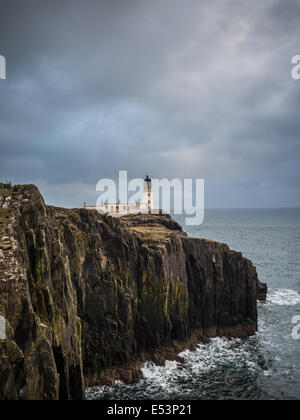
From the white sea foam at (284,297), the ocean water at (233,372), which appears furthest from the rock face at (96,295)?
the white sea foam at (284,297)

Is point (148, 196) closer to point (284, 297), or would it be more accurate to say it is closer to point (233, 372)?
point (284, 297)

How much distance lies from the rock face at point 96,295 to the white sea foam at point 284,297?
3.58 metres

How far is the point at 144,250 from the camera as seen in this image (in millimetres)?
53344

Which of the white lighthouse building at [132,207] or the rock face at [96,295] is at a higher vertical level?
the white lighthouse building at [132,207]

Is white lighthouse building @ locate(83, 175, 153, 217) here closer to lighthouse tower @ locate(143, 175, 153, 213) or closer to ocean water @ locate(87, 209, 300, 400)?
lighthouse tower @ locate(143, 175, 153, 213)

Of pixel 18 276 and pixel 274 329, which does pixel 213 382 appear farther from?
pixel 18 276

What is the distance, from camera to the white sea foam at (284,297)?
250 ft

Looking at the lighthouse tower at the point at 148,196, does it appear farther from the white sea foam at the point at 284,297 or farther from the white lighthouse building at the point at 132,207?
the white sea foam at the point at 284,297

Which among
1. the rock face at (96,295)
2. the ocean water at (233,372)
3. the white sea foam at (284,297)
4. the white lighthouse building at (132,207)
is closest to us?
the rock face at (96,295)

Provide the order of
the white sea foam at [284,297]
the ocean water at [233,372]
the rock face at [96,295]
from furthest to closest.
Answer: the white sea foam at [284,297] → the ocean water at [233,372] → the rock face at [96,295]

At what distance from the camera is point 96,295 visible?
45.8 m

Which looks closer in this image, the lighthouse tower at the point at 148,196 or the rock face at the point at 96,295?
the rock face at the point at 96,295

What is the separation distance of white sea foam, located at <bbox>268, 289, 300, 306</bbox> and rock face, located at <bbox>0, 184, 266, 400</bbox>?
3580 millimetres

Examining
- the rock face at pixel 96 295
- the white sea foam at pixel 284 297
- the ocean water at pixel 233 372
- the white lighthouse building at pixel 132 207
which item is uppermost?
the white lighthouse building at pixel 132 207
